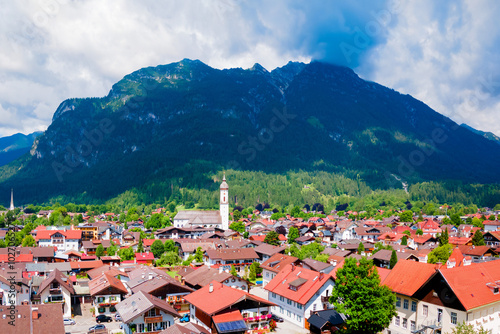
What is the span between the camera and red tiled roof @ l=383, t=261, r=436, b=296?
3338cm

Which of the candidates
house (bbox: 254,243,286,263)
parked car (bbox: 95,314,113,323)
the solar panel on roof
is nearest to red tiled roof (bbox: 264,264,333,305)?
the solar panel on roof

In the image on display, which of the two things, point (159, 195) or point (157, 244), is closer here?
point (157, 244)

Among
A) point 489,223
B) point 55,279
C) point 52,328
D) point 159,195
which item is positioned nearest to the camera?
point 52,328

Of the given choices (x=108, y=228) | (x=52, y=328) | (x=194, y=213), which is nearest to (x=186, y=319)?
(x=52, y=328)

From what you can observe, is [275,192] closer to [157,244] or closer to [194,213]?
[194,213]

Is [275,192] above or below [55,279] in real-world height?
above

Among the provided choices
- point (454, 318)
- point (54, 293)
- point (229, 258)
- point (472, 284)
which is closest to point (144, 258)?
point (229, 258)

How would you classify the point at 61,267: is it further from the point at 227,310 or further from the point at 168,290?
the point at 227,310

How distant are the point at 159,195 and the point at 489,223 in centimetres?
12942

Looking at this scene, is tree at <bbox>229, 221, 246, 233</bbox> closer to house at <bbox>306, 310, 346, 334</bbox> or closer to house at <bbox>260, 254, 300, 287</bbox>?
house at <bbox>260, 254, 300, 287</bbox>

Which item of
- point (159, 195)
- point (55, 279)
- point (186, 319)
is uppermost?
point (159, 195)

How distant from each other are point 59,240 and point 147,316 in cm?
5920

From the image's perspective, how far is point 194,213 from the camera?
126 m

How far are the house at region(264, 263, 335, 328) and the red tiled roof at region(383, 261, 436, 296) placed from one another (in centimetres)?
629
